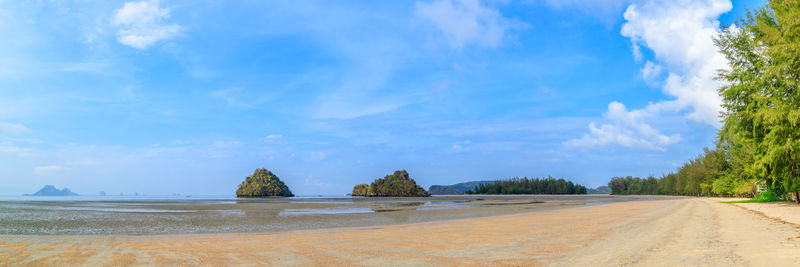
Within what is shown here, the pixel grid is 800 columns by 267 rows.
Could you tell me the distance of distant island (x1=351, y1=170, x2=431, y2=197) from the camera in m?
168

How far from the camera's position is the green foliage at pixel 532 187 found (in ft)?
544

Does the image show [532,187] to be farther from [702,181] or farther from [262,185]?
[262,185]

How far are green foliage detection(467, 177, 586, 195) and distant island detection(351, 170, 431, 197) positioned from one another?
31.6 m

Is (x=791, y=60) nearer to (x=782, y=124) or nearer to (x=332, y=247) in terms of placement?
(x=782, y=124)

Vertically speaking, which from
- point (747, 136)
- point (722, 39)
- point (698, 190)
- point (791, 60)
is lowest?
point (698, 190)

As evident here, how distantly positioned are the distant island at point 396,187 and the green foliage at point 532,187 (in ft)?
104

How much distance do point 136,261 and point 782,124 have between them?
34.3 metres

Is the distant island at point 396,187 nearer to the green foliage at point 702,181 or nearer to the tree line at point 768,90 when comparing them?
the green foliage at point 702,181

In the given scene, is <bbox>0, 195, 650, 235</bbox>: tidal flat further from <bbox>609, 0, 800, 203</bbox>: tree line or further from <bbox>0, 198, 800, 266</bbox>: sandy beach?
<bbox>609, 0, 800, 203</bbox>: tree line

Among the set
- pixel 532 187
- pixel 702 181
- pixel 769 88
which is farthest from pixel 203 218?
pixel 532 187

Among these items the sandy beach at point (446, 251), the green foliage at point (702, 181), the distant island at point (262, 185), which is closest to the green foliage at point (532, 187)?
the green foliage at point (702, 181)

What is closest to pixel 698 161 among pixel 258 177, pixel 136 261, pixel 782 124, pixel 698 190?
pixel 698 190

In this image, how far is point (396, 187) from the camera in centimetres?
17262

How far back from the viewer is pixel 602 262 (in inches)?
315
